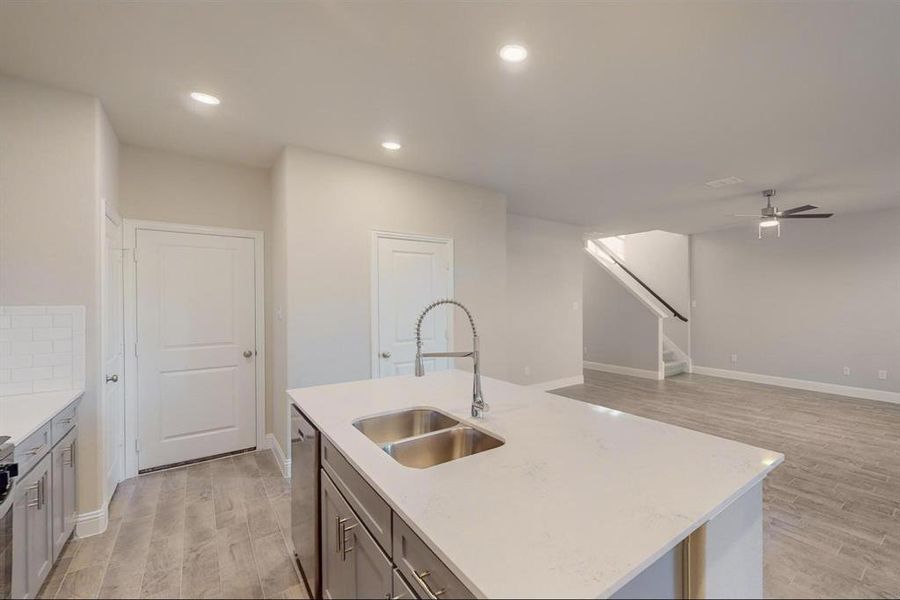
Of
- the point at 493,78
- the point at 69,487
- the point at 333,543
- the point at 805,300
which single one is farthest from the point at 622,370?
the point at 69,487

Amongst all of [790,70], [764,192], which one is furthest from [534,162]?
[764,192]

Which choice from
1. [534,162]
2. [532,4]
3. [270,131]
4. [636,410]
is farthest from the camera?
[636,410]

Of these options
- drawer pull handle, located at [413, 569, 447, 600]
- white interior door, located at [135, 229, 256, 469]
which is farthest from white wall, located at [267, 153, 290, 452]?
drawer pull handle, located at [413, 569, 447, 600]

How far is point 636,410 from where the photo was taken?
4465 mm

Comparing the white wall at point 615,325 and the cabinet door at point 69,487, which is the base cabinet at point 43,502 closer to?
the cabinet door at point 69,487

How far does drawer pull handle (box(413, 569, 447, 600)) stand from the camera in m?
0.78

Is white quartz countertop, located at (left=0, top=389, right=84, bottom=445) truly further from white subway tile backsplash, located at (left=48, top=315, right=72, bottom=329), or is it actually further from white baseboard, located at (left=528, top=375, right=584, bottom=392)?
white baseboard, located at (left=528, top=375, right=584, bottom=392)

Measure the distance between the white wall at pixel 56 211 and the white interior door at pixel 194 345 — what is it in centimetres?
81

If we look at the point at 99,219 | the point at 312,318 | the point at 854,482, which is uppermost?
the point at 99,219

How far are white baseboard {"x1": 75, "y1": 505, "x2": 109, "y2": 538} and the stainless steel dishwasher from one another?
3.90 ft

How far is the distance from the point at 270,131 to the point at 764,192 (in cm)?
468

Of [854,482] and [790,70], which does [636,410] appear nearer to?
[854,482]

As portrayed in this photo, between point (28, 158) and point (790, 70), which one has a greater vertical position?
point (790, 70)

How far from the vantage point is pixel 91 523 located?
2086 mm
